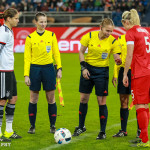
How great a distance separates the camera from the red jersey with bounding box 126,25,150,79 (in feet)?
18.3

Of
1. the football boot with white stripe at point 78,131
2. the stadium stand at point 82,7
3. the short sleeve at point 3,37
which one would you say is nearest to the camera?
the short sleeve at point 3,37

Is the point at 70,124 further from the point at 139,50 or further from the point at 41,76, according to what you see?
the point at 139,50

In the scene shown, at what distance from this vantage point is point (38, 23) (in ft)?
20.9

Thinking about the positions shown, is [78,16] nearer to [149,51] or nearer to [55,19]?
[55,19]

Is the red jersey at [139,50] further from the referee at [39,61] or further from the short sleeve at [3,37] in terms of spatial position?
the short sleeve at [3,37]

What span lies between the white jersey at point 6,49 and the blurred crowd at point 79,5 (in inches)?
854

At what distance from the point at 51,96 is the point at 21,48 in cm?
1623

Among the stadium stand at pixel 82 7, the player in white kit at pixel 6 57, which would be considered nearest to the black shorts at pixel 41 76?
the player in white kit at pixel 6 57

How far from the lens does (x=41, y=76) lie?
6.53 meters

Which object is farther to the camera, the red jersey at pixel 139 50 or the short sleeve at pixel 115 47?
the short sleeve at pixel 115 47

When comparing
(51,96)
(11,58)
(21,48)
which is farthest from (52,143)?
(21,48)

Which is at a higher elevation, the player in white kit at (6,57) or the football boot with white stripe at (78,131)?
the player in white kit at (6,57)

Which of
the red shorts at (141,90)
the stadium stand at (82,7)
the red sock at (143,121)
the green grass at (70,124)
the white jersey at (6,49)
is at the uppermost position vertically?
the stadium stand at (82,7)

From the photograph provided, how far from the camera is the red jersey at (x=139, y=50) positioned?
18.3 feet
